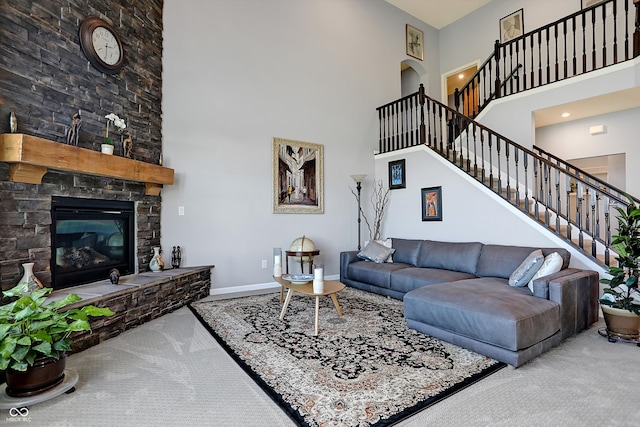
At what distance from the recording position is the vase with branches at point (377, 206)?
6270 mm

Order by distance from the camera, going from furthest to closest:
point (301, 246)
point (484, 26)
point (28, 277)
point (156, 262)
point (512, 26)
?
point (484, 26), point (512, 26), point (301, 246), point (156, 262), point (28, 277)

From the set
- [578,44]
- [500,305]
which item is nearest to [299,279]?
[500,305]

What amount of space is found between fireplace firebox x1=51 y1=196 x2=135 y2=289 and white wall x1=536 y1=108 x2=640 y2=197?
701cm

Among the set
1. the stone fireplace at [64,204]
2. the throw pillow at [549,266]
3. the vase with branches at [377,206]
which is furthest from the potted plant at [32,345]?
the vase with branches at [377,206]

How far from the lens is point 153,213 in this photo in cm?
428

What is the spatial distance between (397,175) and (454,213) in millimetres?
1351

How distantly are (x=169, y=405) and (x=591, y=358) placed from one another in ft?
9.95

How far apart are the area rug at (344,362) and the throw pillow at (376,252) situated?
1.19m

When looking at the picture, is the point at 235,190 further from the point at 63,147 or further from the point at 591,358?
the point at 591,358

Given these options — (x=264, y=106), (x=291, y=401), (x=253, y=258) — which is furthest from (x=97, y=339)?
(x=264, y=106)

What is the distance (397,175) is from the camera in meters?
6.06

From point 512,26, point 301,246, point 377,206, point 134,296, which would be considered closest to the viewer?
point 134,296

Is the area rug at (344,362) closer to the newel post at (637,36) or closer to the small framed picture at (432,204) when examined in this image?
the small framed picture at (432,204)

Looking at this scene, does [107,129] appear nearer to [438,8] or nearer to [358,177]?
[358,177]
